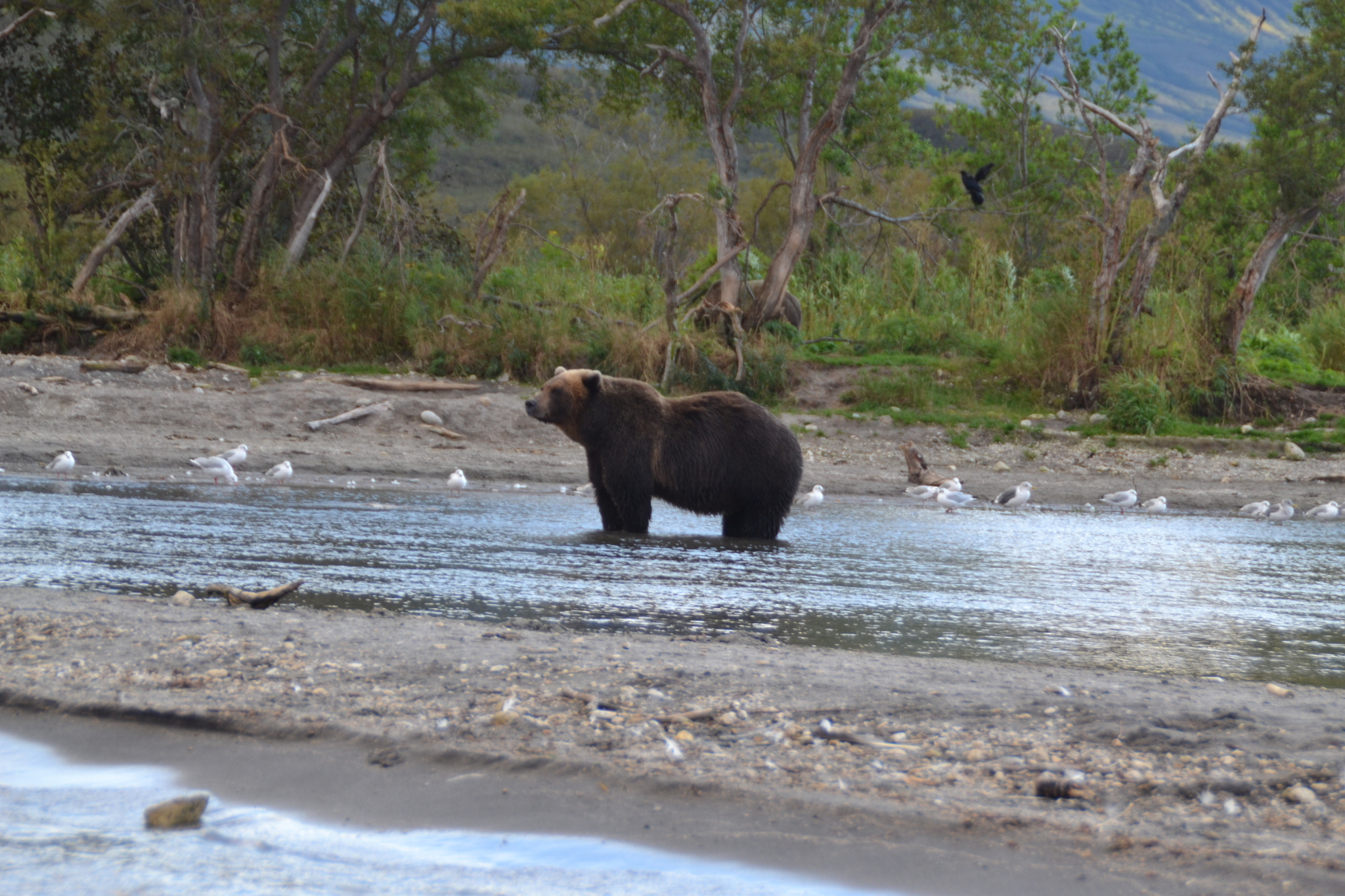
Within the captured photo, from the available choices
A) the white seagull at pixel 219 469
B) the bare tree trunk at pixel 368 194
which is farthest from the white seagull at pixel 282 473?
the bare tree trunk at pixel 368 194

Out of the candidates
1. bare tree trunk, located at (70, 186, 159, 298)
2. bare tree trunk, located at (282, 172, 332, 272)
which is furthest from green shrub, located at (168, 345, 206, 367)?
bare tree trunk, located at (282, 172, 332, 272)

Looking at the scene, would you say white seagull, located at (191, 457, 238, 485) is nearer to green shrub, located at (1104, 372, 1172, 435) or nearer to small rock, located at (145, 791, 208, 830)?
small rock, located at (145, 791, 208, 830)

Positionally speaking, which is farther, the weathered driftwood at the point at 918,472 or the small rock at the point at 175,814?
the weathered driftwood at the point at 918,472

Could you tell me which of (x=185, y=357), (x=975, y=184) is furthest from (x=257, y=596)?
(x=975, y=184)

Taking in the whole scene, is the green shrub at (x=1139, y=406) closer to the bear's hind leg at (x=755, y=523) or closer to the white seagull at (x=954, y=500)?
the white seagull at (x=954, y=500)

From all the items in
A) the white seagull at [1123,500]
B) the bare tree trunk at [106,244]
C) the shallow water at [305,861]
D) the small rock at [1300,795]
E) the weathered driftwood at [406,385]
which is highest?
the bare tree trunk at [106,244]

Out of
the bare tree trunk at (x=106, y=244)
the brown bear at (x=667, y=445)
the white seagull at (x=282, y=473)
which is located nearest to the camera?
the brown bear at (x=667, y=445)

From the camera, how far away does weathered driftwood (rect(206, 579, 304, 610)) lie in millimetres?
4797

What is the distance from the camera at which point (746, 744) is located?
2939 mm

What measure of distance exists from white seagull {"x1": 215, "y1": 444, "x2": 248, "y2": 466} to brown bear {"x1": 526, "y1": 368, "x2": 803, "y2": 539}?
14.3 feet

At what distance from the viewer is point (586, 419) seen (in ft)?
26.2

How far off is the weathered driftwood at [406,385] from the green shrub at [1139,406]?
8176 mm

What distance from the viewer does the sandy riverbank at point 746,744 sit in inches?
91.2

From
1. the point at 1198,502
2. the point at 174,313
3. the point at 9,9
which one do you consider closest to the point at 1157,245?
the point at 1198,502
